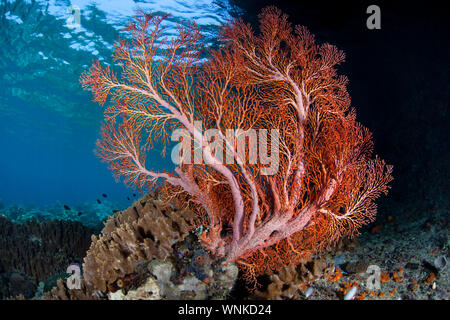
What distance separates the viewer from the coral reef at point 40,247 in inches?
213

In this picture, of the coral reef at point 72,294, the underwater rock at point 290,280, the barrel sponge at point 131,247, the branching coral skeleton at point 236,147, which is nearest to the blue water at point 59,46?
the branching coral skeleton at point 236,147

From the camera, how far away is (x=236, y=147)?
4125 mm

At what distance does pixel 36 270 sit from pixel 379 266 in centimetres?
789

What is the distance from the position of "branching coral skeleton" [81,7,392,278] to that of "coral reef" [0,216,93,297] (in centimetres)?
326

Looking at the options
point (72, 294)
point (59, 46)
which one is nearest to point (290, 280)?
point (72, 294)

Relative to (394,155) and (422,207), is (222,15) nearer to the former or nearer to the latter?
(394,155)

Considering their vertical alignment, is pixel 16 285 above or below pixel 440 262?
below

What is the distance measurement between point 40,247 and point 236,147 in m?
6.37

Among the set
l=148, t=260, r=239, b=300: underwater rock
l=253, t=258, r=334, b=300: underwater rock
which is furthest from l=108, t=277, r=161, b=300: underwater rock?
l=253, t=258, r=334, b=300: underwater rock

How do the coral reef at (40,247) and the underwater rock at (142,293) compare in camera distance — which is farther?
the coral reef at (40,247)

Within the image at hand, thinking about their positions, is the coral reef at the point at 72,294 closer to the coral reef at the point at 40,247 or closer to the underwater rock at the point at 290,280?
the coral reef at the point at 40,247

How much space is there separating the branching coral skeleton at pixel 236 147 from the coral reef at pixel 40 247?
3261 mm

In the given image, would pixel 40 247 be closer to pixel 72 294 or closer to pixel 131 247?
pixel 72 294
